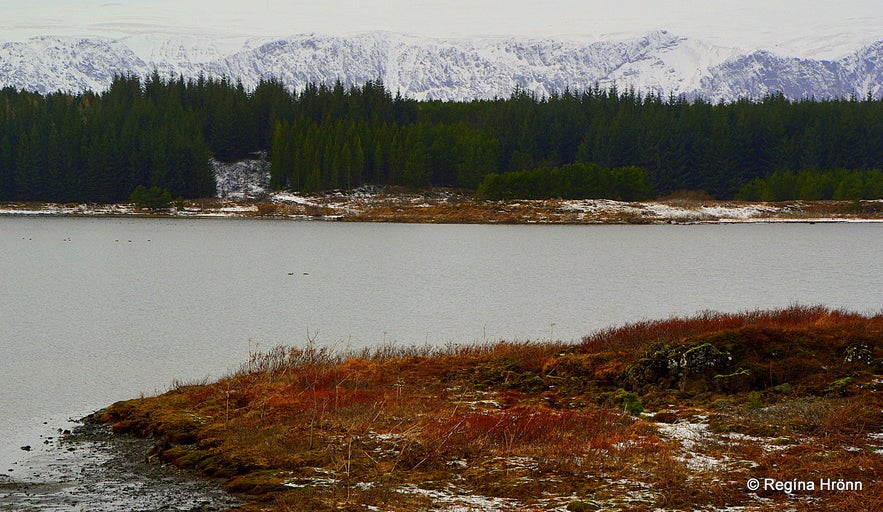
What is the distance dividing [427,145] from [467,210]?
25.3 metres

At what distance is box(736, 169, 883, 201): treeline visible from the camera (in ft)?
454

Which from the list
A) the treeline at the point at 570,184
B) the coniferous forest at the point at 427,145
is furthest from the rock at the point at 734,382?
the treeline at the point at 570,184

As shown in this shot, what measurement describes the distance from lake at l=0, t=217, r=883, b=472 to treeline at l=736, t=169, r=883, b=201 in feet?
139

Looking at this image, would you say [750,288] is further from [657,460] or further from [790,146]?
[790,146]

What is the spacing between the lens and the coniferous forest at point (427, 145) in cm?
14400

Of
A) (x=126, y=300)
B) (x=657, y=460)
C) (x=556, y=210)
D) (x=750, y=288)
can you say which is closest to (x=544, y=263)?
(x=750, y=288)

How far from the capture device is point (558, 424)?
1720 centimetres

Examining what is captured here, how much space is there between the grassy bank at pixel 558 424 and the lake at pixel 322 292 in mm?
4501

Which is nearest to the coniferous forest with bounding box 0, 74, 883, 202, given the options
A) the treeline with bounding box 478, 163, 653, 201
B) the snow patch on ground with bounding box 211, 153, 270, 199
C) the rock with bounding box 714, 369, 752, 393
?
the treeline with bounding box 478, 163, 653, 201

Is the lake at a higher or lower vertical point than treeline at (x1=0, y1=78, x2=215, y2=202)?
lower

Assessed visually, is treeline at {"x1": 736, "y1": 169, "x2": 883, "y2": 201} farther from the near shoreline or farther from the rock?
the rock

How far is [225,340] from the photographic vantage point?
3319cm

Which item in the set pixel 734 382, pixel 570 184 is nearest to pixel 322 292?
pixel 734 382

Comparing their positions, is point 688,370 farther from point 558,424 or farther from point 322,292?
point 322,292
